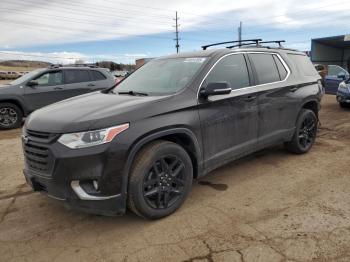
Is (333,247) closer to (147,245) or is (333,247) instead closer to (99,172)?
(147,245)

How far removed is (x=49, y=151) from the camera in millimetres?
3340

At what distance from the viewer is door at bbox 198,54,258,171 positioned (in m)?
4.15

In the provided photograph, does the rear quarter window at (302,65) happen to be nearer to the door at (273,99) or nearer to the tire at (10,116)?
the door at (273,99)

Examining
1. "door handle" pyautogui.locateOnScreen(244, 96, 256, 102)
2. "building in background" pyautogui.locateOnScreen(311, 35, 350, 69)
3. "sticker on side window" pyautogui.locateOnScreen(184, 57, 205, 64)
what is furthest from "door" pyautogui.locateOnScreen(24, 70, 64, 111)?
"building in background" pyautogui.locateOnScreen(311, 35, 350, 69)

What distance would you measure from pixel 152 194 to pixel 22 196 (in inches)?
80.1

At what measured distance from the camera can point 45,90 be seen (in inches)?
404

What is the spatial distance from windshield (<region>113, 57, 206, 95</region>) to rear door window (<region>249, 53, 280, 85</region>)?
95 cm

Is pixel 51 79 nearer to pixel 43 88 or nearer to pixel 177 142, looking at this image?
pixel 43 88

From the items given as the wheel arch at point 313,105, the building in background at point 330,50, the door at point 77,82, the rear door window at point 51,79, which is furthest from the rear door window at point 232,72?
the building in background at point 330,50

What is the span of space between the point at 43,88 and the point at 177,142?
24.4ft

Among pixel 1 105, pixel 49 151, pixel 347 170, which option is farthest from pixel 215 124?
pixel 1 105

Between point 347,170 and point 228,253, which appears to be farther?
point 347,170

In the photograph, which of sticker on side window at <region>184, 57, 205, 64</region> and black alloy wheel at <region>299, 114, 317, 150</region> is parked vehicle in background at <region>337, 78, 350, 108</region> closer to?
black alloy wheel at <region>299, 114, 317, 150</region>

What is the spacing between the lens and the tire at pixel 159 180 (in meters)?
3.48
